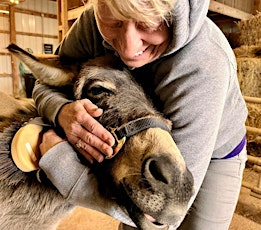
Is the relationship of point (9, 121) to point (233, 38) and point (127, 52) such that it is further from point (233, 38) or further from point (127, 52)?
point (233, 38)

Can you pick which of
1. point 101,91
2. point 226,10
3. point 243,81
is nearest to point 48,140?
point 101,91

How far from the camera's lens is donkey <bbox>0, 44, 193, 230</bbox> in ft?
2.60

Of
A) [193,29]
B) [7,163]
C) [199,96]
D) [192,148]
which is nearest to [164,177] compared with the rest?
[192,148]

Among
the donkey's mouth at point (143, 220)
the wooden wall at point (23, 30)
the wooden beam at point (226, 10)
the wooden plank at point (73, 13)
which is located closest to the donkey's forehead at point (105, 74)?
the donkey's mouth at point (143, 220)

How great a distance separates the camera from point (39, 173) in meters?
1.05

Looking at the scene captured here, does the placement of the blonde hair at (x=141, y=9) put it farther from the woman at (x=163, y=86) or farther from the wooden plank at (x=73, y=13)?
the wooden plank at (x=73, y=13)

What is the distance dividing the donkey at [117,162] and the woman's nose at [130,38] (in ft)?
0.54

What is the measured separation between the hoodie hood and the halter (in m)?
0.23

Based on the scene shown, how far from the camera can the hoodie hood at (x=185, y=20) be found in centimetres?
84

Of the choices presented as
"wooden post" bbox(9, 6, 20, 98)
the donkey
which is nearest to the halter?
the donkey

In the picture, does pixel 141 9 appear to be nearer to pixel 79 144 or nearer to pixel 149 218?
pixel 79 144

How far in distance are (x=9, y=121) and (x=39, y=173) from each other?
277 millimetres


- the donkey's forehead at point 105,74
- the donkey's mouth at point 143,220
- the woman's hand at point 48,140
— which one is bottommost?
the donkey's mouth at point 143,220

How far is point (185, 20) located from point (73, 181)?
602mm
